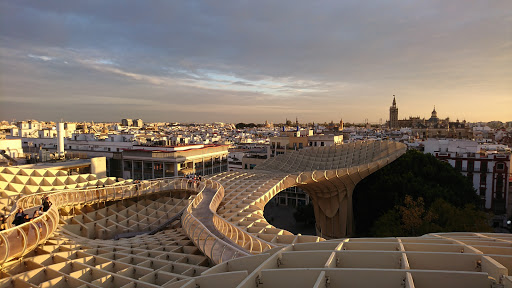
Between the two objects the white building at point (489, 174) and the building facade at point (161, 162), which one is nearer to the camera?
the building facade at point (161, 162)

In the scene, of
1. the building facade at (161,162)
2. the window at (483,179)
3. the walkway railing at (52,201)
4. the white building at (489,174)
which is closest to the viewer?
the walkway railing at (52,201)

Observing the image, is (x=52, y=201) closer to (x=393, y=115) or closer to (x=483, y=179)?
(x=483, y=179)

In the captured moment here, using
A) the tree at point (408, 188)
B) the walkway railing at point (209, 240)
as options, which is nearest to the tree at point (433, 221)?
the tree at point (408, 188)

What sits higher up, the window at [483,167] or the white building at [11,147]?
the white building at [11,147]

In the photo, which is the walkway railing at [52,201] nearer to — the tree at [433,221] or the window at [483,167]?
the tree at [433,221]

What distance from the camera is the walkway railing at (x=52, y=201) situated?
909 centimetres

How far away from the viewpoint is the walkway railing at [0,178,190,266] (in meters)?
9.09

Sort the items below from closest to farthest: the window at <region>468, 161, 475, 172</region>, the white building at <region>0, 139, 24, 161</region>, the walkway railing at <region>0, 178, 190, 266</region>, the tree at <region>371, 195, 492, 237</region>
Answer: the walkway railing at <region>0, 178, 190, 266</region> < the tree at <region>371, 195, 492, 237</region> < the white building at <region>0, 139, 24, 161</region> < the window at <region>468, 161, 475, 172</region>

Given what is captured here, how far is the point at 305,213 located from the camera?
137ft

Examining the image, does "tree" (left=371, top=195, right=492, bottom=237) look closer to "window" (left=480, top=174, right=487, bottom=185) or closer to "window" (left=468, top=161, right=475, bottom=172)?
"window" (left=480, top=174, right=487, bottom=185)

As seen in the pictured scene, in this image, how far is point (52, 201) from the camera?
1644cm

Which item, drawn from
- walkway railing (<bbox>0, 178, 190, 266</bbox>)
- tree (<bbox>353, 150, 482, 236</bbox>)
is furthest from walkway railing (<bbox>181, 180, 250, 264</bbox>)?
tree (<bbox>353, 150, 482, 236</bbox>)

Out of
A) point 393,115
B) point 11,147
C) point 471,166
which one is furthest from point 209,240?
point 393,115

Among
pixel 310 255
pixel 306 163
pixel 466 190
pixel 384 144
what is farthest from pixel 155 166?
pixel 310 255
